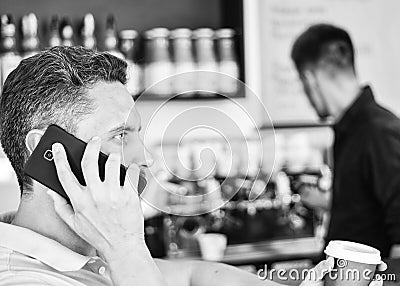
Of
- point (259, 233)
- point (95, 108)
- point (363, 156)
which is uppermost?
point (95, 108)

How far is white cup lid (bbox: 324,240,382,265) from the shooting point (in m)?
1.06

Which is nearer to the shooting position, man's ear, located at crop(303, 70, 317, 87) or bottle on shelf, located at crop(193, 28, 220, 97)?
man's ear, located at crop(303, 70, 317, 87)

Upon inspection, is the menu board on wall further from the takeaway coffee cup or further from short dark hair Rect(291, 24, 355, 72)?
the takeaway coffee cup

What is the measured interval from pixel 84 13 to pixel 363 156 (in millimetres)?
1607

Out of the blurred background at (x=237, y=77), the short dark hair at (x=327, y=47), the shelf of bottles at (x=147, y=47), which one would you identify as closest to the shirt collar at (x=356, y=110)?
the short dark hair at (x=327, y=47)

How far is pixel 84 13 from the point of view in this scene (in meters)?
3.42

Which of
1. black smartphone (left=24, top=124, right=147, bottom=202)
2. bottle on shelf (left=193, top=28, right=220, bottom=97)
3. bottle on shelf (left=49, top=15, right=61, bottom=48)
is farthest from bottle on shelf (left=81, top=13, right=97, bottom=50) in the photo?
black smartphone (left=24, top=124, right=147, bottom=202)

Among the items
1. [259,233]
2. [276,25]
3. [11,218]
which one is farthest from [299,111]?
[11,218]

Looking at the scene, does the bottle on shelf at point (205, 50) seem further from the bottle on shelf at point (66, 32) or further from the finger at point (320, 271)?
the finger at point (320, 271)

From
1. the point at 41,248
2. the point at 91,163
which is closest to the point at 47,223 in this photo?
the point at 41,248

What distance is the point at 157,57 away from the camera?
334 centimetres

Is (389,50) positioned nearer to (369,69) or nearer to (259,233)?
(369,69)

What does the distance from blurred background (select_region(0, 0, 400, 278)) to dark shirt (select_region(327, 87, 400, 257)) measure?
494 mm

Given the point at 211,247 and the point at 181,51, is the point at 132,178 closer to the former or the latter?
the point at 211,247
